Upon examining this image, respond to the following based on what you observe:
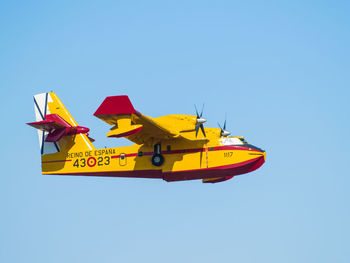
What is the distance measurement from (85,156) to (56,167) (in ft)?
6.06

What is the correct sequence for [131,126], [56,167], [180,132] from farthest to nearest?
[56,167] → [180,132] → [131,126]

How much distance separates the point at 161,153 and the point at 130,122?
447 cm

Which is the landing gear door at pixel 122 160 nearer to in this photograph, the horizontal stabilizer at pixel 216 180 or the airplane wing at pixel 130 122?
the airplane wing at pixel 130 122

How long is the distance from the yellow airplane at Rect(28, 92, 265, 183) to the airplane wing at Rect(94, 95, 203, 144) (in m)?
0.05

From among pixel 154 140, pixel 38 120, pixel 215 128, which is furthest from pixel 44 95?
pixel 215 128

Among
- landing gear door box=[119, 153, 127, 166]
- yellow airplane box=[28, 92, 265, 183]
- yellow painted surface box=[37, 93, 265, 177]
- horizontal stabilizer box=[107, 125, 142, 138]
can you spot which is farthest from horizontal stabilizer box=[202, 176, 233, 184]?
horizontal stabilizer box=[107, 125, 142, 138]

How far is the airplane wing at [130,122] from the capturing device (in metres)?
27.0

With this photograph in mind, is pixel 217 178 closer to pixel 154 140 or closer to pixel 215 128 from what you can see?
pixel 215 128

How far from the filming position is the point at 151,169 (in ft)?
103

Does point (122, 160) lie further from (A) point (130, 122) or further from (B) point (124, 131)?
(B) point (124, 131)

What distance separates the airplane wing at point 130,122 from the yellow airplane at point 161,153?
55 millimetres

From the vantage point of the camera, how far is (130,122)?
27.5 meters

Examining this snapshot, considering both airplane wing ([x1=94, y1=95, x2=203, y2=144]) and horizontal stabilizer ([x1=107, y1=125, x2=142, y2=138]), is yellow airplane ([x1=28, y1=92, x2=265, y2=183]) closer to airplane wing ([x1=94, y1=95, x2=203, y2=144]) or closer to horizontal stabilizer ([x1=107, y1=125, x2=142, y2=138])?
airplane wing ([x1=94, y1=95, x2=203, y2=144])

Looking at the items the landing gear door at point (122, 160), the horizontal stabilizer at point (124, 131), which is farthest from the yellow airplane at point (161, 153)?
the horizontal stabilizer at point (124, 131)
